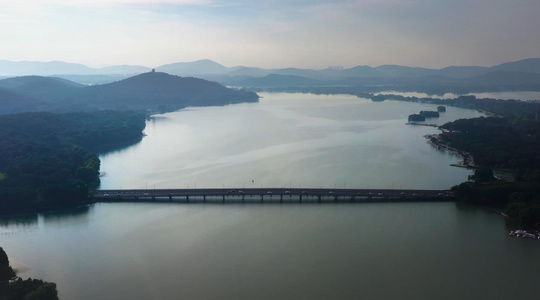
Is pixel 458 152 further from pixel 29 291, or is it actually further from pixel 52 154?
pixel 29 291

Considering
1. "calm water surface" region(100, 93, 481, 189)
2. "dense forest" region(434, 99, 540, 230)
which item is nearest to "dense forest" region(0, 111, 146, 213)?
"calm water surface" region(100, 93, 481, 189)

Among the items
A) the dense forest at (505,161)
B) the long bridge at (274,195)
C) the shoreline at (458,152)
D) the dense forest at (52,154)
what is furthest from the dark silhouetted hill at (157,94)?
the long bridge at (274,195)

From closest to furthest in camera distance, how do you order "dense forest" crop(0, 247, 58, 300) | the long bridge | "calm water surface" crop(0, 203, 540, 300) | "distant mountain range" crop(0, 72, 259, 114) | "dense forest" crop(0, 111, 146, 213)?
1. "dense forest" crop(0, 247, 58, 300)
2. "calm water surface" crop(0, 203, 540, 300)
3. "dense forest" crop(0, 111, 146, 213)
4. the long bridge
5. "distant mountain range" crop(0, 72, 259, 114)

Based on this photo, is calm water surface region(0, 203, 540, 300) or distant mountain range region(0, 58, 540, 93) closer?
calm water surface region(0, 203, 540, 300)

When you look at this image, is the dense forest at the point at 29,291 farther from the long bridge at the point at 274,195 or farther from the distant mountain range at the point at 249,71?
the distant mountain range at the point at 249,71

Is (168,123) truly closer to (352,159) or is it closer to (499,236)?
(352,159)

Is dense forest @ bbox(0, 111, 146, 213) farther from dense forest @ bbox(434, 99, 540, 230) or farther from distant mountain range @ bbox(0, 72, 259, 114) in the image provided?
dense forest @ bbox(434, 99, 540, 230)

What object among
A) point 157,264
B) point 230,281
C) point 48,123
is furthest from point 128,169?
point 230,281

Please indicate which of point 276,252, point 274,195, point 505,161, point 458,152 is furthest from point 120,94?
point 276,252
